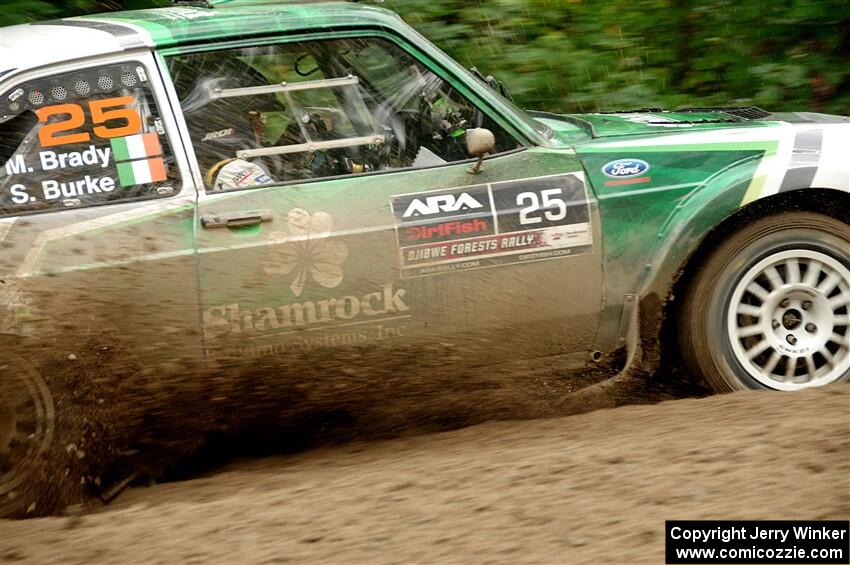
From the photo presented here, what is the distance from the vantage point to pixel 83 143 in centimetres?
426

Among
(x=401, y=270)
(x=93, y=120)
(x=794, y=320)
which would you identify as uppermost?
(x=93, y=120)

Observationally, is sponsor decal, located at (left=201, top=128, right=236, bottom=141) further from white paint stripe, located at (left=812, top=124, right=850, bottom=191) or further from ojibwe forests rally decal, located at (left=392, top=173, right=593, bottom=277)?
white paint stripe, located at (left=812, top=124, right=850, bottom=191)

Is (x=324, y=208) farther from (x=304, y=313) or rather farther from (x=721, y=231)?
(x=721, y=231)

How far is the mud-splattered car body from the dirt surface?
54cm

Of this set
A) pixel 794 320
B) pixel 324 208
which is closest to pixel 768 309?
pixel 794 320

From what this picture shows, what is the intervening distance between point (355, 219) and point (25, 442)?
1548 millimetres

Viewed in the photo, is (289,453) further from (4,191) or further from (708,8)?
(708,8)

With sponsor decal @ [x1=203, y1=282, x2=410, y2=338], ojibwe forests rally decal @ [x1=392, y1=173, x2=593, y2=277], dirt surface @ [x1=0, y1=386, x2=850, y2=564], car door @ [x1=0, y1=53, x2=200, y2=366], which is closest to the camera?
dirt surface @ [x1=0, y1=386, x2=850, y2=564]

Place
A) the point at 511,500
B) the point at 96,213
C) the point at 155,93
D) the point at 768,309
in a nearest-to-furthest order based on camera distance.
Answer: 1. the point at 511,500
2. the point at 96,213
3. the point at 155,93
4. the point at 768,309

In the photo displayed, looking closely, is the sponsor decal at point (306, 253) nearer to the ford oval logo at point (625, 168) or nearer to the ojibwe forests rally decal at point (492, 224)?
the ojibwe forests rally decal at point (492, 224)

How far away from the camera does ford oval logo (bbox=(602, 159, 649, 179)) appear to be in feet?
14.9

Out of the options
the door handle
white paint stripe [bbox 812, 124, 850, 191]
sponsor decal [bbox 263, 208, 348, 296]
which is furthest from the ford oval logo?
the door handle

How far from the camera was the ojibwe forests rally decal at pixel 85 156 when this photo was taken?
13.8 feet

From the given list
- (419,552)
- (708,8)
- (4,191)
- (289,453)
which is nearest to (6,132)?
(4,191)
